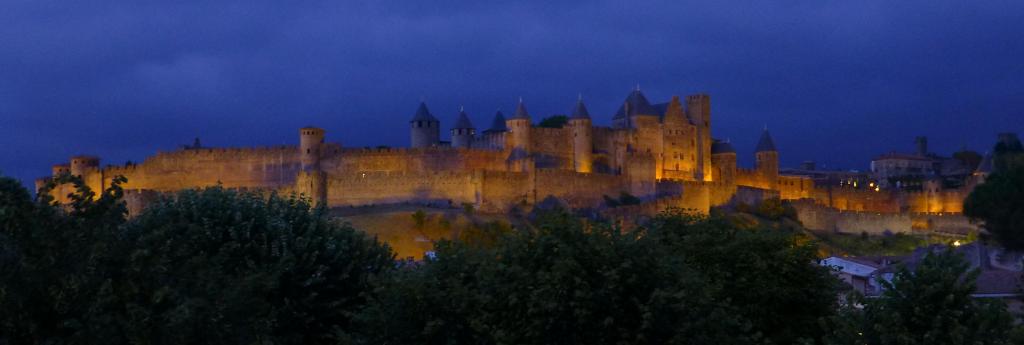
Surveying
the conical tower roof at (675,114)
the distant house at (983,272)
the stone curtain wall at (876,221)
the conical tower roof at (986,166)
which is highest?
the conical tower roof at (675,114)

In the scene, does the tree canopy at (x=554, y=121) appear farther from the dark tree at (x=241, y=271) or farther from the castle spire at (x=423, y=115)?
the dark tree at (x=241, y=271)

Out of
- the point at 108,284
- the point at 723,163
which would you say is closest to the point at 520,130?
the point at 723,163

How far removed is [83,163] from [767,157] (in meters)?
52.5

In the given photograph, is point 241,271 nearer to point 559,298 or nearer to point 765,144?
point 559,298

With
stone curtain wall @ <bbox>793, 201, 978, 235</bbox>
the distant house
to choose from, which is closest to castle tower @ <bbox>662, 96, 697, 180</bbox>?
stone curtain wall @ <bbox>793, 201, 978, 235</bbox>

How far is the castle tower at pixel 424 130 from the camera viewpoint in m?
95.2

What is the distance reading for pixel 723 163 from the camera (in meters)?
98.2

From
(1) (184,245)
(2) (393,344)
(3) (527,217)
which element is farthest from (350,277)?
(3) (527,217)

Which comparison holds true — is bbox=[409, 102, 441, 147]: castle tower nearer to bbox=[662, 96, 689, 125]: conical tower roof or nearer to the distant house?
bbox=[662, 96, 689, 125]: conical tower roof

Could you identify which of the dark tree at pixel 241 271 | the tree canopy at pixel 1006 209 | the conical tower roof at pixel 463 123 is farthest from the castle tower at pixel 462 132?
the dark tree at pixel 241 271

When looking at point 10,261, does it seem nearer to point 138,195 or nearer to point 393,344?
point 393,344

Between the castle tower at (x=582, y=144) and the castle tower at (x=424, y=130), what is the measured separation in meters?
10.7

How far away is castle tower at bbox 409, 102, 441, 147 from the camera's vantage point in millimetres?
95188

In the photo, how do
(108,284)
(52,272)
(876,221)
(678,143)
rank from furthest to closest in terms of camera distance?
(678,143), (876,221), (52,272), (108,284)
